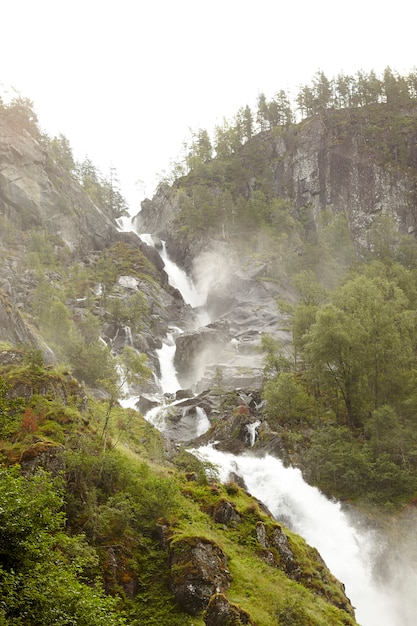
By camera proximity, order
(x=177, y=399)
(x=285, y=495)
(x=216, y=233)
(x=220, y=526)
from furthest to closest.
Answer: (x=216, y=233)
(x=177, y=399)
(x=285, y=495)
(x=220, y=526)

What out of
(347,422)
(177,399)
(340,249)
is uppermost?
(340,249)

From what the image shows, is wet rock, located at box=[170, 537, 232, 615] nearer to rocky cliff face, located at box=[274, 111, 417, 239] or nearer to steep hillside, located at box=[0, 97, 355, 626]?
steep hillside, located at box=[0, 97, 355, 626]

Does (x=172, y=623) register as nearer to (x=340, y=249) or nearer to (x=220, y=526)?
(x=220, y=526)

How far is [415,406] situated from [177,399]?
24.3 meters

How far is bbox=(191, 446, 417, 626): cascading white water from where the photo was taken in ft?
94.7

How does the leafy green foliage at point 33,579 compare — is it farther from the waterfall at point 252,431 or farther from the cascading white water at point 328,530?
the waterfall at point 252,431

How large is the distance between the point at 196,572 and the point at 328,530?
62.1 feet

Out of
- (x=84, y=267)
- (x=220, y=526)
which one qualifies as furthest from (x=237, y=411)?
(x=84, y=267)

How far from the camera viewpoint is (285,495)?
117 ft

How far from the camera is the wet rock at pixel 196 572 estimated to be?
17.1m

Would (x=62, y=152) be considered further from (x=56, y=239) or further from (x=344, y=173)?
(x=344, y=173)

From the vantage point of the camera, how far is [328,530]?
3350 cm

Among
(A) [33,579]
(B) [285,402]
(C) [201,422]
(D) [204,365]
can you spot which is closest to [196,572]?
(A) [33,579]

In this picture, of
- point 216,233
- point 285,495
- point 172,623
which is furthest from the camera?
point 216,233
